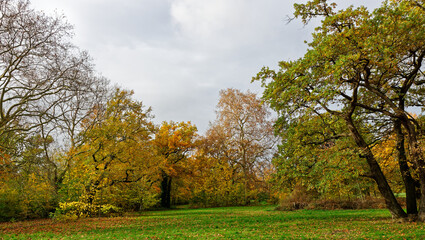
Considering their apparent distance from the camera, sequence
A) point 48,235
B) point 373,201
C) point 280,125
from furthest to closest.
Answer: point 373,201, point 280,125, point 48,235

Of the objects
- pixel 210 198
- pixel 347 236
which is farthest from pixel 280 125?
pixel 210 198

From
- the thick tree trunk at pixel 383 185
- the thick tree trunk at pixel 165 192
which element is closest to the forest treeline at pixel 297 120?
the thick tree trunk at pixel 383 185

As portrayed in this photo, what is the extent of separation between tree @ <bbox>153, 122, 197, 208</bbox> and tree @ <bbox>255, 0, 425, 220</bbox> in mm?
20442

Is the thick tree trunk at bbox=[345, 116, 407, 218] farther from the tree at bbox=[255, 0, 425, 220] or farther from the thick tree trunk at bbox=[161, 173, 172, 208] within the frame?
the thick tree trunk at bbox=[161, 173, 172, 208]

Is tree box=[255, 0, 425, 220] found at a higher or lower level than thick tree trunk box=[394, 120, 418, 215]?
higher

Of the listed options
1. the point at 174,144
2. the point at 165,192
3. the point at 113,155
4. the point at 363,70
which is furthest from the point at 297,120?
the point at 165,192

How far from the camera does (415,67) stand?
12.3 metres

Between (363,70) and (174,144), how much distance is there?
2422 cm

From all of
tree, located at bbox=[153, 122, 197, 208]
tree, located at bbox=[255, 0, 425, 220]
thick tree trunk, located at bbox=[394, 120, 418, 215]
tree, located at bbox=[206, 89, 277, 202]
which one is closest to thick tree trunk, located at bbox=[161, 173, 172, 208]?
tree, located at bbox=[153, 122, 197, 208]

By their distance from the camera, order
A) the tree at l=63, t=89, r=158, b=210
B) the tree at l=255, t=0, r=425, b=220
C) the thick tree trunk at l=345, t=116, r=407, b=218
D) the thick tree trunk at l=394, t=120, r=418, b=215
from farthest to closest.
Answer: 1. the tree at l=63, t=89, r=158, b=210
2. the thick tree trunk at l=394, t=120, r=418, b=215
3. the thick tree trunk at l=345, t=116, r=407, b=218
4. the tree at l=255, t=0, r=425, b=220

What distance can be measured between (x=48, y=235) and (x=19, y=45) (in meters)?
8.56

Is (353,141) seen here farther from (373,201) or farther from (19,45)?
(19,45)

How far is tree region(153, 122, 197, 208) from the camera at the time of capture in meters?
32.2

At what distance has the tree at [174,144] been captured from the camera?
105 ft
